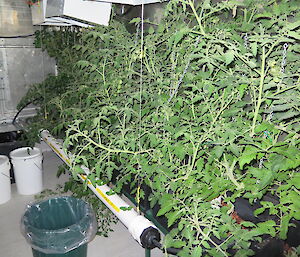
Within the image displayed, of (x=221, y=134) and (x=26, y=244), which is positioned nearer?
(x=221, y=134)

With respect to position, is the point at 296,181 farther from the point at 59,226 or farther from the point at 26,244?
the point at 26,244

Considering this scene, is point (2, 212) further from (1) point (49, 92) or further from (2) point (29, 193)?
(1) point (49, 92)

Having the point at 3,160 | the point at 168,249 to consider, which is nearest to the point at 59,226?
the point at 3,160

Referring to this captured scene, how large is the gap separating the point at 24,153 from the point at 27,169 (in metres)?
0.17

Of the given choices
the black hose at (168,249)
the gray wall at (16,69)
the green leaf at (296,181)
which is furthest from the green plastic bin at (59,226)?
the gray wall at (16,69)

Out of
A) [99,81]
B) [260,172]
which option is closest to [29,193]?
[99,81]

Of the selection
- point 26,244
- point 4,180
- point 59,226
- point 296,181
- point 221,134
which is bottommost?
point 26,244

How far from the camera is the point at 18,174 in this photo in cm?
274

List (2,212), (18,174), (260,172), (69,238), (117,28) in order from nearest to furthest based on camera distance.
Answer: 1. (260,172)
2. (69,238)
3. (117,28)
4. (2,212)
5. (18,174)

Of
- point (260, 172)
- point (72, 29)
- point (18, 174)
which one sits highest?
point (72, 29)

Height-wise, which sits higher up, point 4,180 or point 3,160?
point 3,160

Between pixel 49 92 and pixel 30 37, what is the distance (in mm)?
1356

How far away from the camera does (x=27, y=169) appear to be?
2695 mm

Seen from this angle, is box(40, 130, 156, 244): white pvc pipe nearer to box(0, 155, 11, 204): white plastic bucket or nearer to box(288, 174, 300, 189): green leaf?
box(288, 174, 300, 189): green leaf
